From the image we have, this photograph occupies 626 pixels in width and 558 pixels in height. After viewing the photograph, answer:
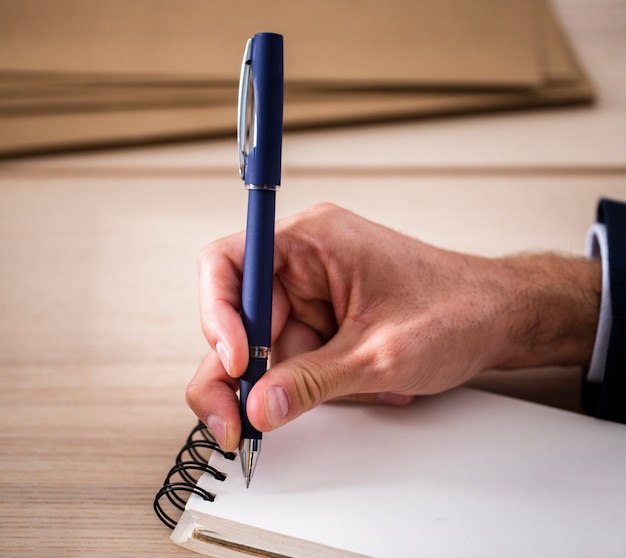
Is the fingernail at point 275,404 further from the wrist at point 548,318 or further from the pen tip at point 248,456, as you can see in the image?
the wrist at point 548,318

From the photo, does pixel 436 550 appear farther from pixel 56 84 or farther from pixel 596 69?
pixel 596 69

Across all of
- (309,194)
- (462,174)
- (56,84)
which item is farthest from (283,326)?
(56,84)

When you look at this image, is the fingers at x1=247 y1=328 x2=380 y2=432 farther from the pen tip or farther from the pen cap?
the pen cap

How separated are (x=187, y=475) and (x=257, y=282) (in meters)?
0.17

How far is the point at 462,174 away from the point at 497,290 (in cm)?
43

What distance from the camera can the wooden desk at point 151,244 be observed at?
20.5 inches

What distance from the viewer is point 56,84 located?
1058 millimetres

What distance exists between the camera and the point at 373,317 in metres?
0.57

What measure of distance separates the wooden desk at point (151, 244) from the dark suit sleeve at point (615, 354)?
0.04 meters

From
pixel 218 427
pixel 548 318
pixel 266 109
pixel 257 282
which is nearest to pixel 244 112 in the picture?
A: pixel 266 109

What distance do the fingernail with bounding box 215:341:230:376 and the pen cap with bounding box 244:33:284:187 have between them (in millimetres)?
128

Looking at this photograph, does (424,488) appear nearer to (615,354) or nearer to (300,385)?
(300,385)

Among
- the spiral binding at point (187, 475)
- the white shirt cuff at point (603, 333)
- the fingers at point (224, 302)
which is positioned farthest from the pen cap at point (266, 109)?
the white shirt cuff at point (603, 333)

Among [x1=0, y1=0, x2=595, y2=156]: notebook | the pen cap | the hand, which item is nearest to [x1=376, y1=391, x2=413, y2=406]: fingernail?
the hand
